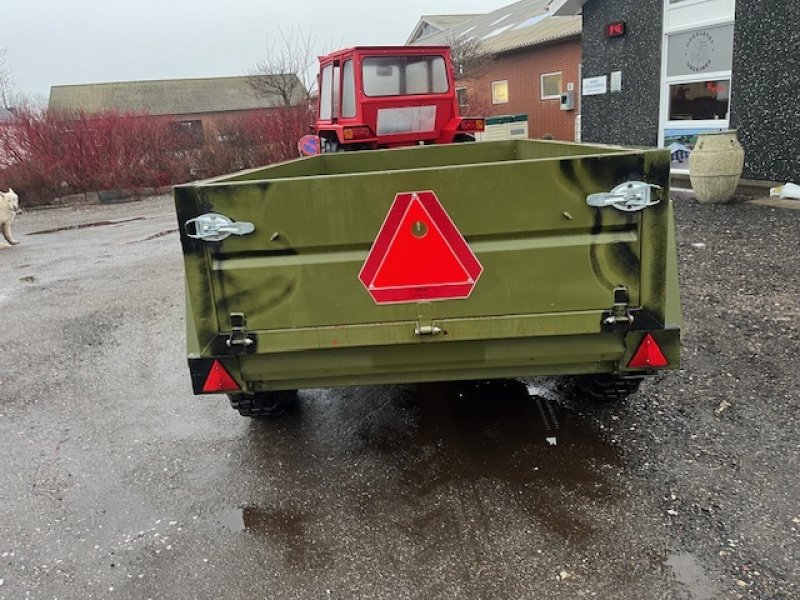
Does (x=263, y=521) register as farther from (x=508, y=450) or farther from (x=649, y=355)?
(x=649, y=355)

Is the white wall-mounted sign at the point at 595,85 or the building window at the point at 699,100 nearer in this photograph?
the building window at the point at 699,100

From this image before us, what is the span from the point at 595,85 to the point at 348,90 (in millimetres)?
7397

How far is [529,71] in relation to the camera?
2288 cm

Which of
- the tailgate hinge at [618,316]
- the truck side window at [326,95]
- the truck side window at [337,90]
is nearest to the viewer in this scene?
the tailgate hinge at [618,316]

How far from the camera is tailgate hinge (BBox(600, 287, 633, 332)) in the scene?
9.20 feet

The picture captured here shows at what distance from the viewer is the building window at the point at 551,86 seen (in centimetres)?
2141

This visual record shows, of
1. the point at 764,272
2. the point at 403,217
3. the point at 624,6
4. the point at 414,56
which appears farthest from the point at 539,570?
the point at 624,6

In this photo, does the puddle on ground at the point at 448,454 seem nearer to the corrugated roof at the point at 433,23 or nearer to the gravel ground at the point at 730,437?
the gravel ground at the point at 730,437

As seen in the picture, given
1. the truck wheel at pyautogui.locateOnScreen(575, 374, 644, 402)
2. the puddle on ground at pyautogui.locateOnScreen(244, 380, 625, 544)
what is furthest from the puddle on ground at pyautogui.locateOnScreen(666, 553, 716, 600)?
the truck wheel at pyautogui.locateOnScreen(575, 374, 644, 402)

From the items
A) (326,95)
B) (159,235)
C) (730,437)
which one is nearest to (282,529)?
(730,437)

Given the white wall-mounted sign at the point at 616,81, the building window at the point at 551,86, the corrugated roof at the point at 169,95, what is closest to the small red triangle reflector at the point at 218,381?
the white wall-mounted sign at the point at 616,81

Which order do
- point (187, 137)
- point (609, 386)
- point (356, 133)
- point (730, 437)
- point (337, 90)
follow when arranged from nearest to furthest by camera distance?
point (730, 437), point (609, 386), point (356, 133), point (337, 90), point (187, 137)

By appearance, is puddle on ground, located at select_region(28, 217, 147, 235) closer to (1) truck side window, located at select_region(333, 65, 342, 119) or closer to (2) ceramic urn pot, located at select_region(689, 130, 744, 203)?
(1) truck side window, located at select_region(333, 65, 342, 119)

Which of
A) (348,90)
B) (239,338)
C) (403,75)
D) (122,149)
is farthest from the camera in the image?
(122,149)
